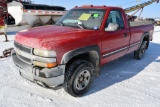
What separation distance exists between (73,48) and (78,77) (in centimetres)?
66

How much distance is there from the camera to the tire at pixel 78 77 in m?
3.54

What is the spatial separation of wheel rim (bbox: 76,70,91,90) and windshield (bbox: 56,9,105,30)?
105 centimetres

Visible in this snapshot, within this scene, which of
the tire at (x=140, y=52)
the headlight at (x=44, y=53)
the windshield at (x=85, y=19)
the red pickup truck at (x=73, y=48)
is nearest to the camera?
the headlight at (x=44, y=53)

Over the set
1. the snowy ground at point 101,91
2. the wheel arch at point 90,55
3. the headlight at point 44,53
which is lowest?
the snowy ground at point 101,91

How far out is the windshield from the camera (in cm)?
429

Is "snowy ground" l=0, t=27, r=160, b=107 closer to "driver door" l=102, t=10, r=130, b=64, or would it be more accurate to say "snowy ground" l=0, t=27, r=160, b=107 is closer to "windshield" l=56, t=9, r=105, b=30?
"driver door" l=102, t=10, r=130, b=64

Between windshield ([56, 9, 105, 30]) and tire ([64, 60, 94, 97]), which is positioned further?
windshield ([56, 9, 105, 30])

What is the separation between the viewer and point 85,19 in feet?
14.5

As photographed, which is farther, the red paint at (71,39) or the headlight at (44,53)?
the red paint at (71,39)

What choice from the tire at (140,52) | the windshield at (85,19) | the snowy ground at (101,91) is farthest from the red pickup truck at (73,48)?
the tire at (140,52)

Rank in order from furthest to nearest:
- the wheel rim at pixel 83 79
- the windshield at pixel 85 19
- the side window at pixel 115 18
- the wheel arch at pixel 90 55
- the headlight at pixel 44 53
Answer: the side window at pixel 115 18
the windshield at pixel 85 19
the wheel rim at pixel 83 79
the wheel arch at pixel 90 55
the headlight at pixel 44 53

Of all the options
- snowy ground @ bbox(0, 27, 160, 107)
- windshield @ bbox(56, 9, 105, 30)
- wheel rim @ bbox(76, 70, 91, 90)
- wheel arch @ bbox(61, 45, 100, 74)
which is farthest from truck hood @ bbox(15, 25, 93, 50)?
snowy ground @ bbox(0, 27, 160, 107)

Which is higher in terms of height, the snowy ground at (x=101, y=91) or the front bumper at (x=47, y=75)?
the front bumper at (x=47, y=75)

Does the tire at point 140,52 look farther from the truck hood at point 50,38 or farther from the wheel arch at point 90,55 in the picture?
Result: the truck hood at point 50,38
